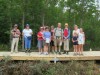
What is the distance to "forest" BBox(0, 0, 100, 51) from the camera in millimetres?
22803

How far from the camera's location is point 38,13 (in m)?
24.0

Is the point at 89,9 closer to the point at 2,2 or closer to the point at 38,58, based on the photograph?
the point at 2,2

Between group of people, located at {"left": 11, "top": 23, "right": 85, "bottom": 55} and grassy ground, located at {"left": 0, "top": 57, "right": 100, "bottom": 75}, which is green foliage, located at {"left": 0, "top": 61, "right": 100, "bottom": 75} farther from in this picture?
group of people, located at {"left": 11, "top": 23, "right": 85, "bottom": 55}

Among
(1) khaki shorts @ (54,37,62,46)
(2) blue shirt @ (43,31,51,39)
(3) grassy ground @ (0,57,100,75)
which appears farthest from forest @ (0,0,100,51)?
(3) grassy ground @ (0,57,100,75)

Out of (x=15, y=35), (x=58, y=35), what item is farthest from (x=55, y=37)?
(x=15, y=35)

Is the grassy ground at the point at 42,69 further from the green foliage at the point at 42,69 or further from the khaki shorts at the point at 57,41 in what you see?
the khaki shorts at the point at 57,41

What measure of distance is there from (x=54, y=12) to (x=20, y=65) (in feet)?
47.1

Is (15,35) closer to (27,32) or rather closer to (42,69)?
(27,32)

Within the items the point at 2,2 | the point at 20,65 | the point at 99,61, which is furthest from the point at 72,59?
the point at 2,2

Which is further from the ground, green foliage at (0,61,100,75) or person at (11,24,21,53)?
person at (11,24,21,53)

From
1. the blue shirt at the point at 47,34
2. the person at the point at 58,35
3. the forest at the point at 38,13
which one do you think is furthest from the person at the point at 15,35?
the forest at the point at 38,13

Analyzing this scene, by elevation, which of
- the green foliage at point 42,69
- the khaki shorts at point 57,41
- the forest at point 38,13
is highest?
the forest at point 38,13

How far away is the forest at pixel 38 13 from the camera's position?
898 inches

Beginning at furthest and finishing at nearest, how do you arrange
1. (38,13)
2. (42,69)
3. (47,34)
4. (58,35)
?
(38,13) < (58,35) < (47,34) < (42,69)
